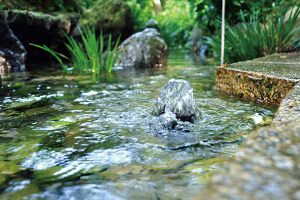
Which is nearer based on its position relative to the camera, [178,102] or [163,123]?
[163,123]

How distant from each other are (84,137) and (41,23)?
5.94 metres

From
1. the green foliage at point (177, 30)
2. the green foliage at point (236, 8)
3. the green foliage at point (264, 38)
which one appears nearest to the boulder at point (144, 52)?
the green foliage at point (236, 8)

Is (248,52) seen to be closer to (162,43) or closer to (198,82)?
(198,82)

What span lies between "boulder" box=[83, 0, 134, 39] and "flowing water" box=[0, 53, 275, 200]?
5.32 m

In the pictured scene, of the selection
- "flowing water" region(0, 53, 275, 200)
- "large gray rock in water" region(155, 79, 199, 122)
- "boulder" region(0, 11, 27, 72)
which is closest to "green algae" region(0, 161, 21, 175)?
"flowing water" region(0, 53, 275, 200)

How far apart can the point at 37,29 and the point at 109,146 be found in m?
6.16

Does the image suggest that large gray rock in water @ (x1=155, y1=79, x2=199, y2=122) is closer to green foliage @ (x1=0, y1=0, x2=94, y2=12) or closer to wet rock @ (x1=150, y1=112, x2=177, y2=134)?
wet rock @ (x1=150, y1=112, x2=177, y2=134)

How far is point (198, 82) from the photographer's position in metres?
3.70

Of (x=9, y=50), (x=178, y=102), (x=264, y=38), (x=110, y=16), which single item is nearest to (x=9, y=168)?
(x=178, y=102)

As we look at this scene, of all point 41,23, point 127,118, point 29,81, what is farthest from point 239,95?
point 41,23

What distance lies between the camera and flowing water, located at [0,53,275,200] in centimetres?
109

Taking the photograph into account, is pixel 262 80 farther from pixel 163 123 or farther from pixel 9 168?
pixel 9 168

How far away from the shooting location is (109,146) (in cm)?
154

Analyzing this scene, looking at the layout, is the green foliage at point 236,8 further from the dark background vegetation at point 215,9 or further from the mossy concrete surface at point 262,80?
the mossy concrete surface at point 262,80
